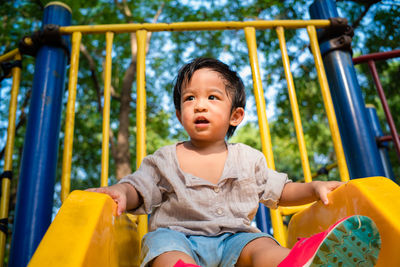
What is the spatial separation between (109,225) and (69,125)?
0.76 metres

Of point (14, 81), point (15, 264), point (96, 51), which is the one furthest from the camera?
point (96, 51)

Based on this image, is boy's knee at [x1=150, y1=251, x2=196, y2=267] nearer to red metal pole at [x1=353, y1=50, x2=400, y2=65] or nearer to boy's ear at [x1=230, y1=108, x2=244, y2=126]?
boy's ear at [x1=230, y1=108, x2=244, y2=126]

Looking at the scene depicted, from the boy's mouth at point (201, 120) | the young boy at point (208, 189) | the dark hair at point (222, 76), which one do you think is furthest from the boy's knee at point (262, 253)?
the dark hair at point (222, 76)

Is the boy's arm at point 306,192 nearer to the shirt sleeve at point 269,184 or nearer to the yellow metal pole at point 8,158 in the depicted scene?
the shirt sleeve at point 269,184

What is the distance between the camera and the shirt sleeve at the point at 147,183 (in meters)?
1.07

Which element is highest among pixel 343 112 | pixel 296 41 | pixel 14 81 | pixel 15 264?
pixel 296 41

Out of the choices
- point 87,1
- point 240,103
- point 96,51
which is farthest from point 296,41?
point 240,103

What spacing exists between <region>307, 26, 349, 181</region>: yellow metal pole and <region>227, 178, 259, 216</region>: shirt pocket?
0.47 m

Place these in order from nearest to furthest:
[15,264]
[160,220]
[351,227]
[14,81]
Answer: [351,227] → [160,220] → [15,264] → [14,81]

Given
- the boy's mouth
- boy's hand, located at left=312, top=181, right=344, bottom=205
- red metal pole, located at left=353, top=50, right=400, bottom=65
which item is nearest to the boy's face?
the boy's mouth

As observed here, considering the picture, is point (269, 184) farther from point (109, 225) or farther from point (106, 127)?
point (106, 127)

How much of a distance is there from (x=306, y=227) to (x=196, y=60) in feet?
2.33

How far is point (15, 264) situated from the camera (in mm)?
1220

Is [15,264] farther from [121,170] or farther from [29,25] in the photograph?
[29,25]
